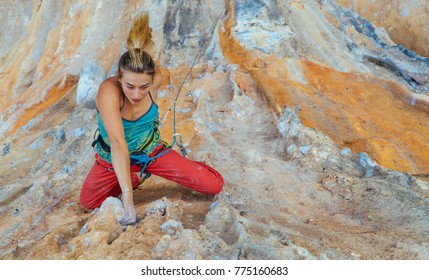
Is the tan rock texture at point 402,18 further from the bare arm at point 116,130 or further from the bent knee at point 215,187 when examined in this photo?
the bare arm at point 116,130

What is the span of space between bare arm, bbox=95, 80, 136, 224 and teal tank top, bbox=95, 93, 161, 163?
0.24 metres

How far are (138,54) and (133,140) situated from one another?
2.34ft

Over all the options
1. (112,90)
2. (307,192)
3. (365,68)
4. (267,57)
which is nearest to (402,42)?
(365,68)

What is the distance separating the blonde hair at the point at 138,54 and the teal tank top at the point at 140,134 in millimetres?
435

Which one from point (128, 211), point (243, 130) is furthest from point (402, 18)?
A: point (128, 211)

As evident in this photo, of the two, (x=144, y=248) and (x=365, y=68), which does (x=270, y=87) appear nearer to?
(x=365, y=68)

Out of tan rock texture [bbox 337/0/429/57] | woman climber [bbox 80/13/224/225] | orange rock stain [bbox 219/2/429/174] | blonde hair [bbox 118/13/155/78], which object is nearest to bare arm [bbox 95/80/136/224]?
woman climber [bbox 80/13/224/225]

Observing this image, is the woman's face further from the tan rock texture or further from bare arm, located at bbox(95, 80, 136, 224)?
the tan rock texture

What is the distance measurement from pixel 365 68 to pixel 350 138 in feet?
8.05

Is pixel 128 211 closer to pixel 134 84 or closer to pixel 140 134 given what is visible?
pixel 140 134

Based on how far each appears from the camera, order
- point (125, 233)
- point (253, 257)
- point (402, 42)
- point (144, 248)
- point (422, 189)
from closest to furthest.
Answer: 1. point (253, 257)
2. point (144, 248)
3. point (125, 233)
4. point (422, 189)
5. point (402, 42)

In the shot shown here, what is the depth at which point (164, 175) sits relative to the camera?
3.26 meters

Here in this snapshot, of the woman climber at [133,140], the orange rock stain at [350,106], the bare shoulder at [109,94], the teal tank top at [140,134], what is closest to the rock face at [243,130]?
the orange rock stain at [350,106]

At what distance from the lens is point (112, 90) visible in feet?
8.81
